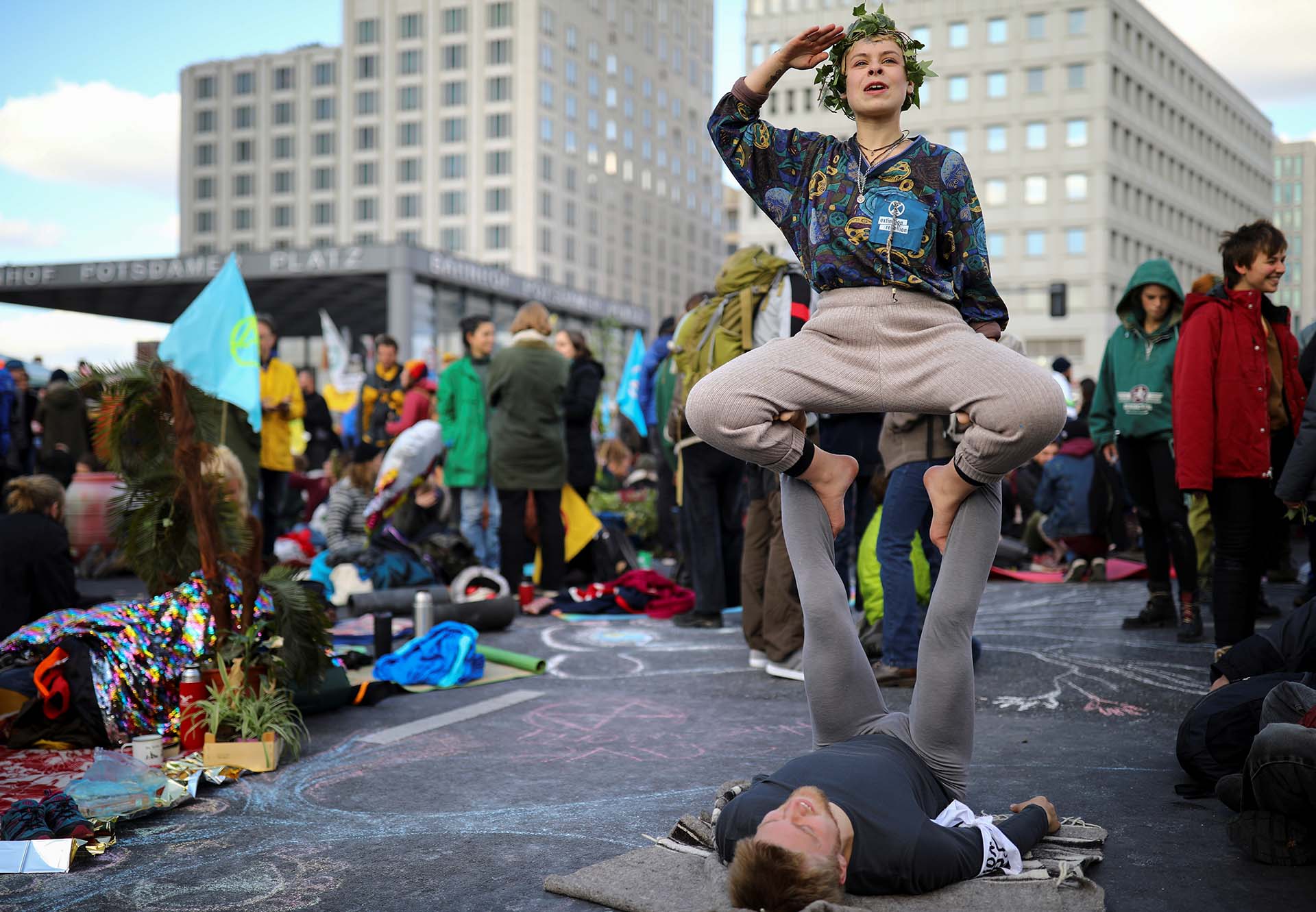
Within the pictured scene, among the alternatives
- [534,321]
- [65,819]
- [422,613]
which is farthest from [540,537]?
[65,819]

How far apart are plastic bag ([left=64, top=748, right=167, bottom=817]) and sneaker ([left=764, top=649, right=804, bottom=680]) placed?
3.05 metres

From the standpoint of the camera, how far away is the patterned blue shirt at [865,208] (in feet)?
11.3

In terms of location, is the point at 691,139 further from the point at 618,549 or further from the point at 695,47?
the point at 618,549

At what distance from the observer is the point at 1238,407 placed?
6141 mm

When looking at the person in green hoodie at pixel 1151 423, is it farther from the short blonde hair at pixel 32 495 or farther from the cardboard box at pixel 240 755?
the short blonde hair at pixel 32 495

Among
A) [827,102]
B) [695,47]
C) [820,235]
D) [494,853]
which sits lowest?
[494,853]

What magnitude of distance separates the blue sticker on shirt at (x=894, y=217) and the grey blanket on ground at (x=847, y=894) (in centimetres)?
162

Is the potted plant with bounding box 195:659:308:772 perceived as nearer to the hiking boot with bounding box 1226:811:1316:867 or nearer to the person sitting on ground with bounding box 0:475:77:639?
the person sitting on ground with bounding box 0:475:77:639

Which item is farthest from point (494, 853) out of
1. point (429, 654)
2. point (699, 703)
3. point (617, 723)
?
point (429, 654)

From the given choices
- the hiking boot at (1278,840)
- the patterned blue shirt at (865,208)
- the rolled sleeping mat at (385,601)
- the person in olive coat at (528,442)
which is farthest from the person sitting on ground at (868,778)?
the person in olive coat at (528,442)

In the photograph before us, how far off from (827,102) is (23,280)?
162 feet

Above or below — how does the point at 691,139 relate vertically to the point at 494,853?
above

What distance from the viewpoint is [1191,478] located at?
6.14 metres

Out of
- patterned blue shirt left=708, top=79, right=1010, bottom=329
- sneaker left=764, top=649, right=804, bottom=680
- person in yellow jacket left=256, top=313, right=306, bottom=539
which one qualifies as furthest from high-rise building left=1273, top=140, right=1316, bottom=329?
patterned blue shirt left=708, top=79, right=1010, bottom=329
